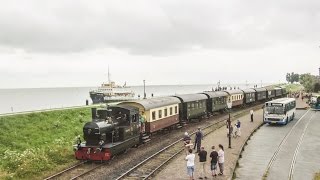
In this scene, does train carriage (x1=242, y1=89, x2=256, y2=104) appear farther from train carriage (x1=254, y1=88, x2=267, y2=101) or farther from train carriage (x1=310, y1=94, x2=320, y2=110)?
train carriage (x1=310, y1=94, x2=320, y2=110)

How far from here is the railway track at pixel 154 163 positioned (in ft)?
60.1

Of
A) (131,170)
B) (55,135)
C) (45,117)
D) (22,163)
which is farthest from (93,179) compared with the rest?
(45,117)

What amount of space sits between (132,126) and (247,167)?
8064 mm

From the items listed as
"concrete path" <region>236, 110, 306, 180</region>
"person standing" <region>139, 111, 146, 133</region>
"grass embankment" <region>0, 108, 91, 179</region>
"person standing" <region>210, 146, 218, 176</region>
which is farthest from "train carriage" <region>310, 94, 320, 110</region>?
"person standing" <region>210, 146, 218, 176</region>

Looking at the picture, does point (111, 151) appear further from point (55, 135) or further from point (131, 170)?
point (55, 135)

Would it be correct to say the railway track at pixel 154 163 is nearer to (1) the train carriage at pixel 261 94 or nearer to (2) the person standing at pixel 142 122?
(2) the person standing at pixel 142 122

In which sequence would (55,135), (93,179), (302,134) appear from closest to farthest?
(93,179), (55,135), (302,134)

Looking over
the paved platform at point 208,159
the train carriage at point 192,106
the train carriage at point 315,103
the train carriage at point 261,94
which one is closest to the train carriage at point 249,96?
the train carriage at point 261,94

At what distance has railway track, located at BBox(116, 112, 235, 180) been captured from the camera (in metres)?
18.3

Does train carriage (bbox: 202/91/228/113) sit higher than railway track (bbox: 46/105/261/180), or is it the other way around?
train carriage (bbox: 202/91/228/113)

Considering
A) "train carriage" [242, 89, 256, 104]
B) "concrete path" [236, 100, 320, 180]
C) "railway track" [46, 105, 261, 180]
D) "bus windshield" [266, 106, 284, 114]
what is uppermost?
"train carriage" [242, 89, 256, 104]

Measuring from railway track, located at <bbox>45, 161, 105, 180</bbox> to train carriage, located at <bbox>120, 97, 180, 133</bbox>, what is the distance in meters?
7.82

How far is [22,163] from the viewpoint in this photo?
2020 cm

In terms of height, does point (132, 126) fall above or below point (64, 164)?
above
